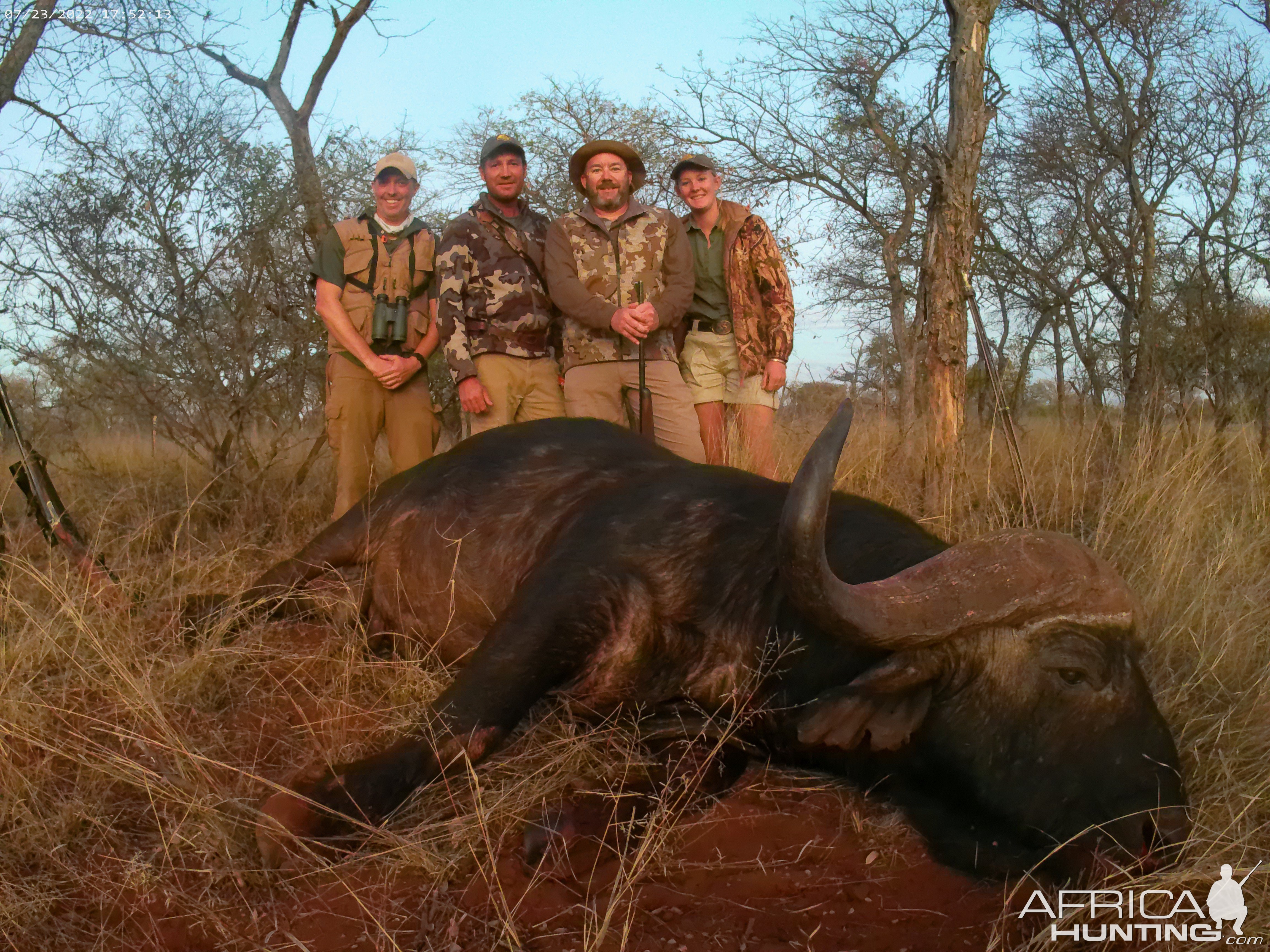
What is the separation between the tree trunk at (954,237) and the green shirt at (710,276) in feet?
4.30

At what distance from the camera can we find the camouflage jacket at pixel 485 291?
5324 mm

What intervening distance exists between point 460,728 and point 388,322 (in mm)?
3373

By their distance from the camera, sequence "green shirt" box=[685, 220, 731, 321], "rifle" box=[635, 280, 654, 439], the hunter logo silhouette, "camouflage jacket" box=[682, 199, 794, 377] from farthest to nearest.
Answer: "green shirt" box=[685, 220, 731, 321] → "camouflage jacket" box=[682, 199, 794, 377] → "rifle" box=[635, 280, 654, 439] → the hunter logo silhouette

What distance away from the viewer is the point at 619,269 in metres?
5.39

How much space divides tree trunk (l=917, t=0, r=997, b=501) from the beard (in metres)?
2.02

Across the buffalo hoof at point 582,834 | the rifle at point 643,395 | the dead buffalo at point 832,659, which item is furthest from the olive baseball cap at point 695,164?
the buffalo hoof at point 582,834

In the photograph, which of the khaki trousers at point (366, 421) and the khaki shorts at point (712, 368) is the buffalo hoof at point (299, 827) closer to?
the khaki trousers at point (366, 421)

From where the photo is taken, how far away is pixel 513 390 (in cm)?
551

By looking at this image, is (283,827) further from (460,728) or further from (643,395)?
(643,395)

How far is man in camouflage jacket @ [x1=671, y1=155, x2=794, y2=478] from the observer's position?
225 inches

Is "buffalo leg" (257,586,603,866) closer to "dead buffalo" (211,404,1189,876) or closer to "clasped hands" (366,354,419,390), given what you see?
"dead buffalo" (211,404,1189,876)

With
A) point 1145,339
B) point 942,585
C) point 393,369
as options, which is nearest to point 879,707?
point 942,585

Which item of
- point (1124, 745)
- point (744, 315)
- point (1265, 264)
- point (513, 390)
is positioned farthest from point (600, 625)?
point (1265, 264)

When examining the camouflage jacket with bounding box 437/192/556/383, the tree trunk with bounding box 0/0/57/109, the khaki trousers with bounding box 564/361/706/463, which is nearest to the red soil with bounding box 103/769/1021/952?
the khaki trousers with bounding box 564/361/706/463
